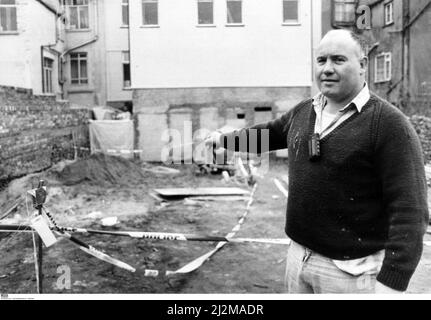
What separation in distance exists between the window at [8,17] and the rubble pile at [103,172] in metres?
3.22

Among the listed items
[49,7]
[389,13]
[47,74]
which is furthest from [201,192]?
[47,74]

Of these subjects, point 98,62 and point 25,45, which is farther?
point 98,62

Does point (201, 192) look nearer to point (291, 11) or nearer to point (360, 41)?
point (291, 11)

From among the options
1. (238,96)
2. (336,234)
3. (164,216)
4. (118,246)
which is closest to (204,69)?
(238,96)

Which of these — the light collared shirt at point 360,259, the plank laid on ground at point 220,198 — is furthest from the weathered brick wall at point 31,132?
the light collared shirt at point 360,259

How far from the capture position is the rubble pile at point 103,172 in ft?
31.5

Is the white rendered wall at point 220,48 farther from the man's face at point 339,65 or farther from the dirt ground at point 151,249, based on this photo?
the man's face at point 339,65

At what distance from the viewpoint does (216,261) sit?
4445 mm

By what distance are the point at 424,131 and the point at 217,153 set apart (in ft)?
12.8

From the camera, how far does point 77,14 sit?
13586 millimetres

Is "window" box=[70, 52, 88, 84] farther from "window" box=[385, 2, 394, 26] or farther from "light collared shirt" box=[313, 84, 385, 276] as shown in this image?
"light collared shirt" box=[313, 84, 385, 276]

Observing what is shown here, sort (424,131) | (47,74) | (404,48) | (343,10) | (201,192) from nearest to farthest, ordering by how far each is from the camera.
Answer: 1. (343,10)
2. (404,48)
3. (424,131)
4. (201,192)
5. (47,74)

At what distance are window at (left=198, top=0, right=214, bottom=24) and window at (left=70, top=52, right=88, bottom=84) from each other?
11688 mm
